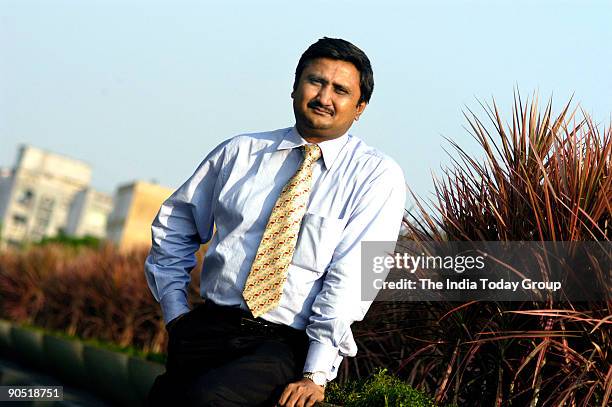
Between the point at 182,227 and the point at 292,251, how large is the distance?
0.58 metres

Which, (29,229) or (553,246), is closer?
(553,246)

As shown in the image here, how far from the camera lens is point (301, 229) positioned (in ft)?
8.66

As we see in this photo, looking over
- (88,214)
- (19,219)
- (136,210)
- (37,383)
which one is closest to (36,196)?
(19,219)

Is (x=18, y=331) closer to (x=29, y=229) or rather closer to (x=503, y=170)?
(x=503, y=170)

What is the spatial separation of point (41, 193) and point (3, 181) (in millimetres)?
7127

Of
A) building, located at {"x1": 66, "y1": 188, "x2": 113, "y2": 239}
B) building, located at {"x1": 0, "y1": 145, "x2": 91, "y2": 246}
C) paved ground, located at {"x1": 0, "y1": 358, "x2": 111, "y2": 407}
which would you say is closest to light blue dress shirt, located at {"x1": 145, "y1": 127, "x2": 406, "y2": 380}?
paved ground, located at {"x1": 0, "y1": 358, "x2": 111, "y2": 407}

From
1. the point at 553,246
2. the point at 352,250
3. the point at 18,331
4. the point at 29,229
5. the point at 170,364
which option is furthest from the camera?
the point at 29,229

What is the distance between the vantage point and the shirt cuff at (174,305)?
2873 millimetres

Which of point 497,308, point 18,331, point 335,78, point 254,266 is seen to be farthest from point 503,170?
point 18,331

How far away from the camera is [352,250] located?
2.56 meters

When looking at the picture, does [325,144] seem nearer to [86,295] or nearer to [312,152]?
[312,152]

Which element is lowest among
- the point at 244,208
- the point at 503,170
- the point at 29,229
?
the point at 244,208

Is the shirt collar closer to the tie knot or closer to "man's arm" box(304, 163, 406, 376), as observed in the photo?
the tie knot

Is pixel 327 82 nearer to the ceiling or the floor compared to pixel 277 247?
nearer to the ceiling
